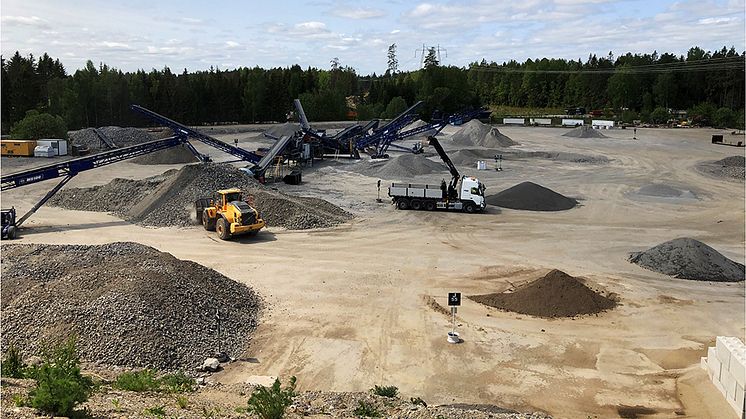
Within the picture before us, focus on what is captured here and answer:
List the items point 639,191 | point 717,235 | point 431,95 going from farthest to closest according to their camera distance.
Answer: point 431,95
point 639,191
point 717,235

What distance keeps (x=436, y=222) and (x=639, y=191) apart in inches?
650

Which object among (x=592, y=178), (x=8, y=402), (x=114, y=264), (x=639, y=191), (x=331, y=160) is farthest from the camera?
(x=331, y=160)

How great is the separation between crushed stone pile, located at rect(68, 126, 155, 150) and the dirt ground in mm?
23931

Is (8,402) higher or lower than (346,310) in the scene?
higher

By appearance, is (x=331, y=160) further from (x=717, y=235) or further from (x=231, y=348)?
(x=231, y=348)

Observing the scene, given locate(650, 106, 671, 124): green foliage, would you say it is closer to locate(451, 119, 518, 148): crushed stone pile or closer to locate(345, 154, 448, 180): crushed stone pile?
locate(451, 119, 518, 148): crushed stone pile

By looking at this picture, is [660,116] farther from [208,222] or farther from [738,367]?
[738,367]

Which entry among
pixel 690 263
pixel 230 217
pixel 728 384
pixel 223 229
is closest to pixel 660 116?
pixel 690 263

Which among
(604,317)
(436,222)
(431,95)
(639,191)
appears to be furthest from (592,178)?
(431,95)

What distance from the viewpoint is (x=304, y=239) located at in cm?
2694

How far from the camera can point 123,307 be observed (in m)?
15.2

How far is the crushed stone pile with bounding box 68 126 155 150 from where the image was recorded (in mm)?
61062

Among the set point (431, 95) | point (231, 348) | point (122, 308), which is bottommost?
point (231, 348)

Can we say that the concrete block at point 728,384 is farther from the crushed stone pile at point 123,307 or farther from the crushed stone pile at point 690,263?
the crushed stone pile at point 123,307
